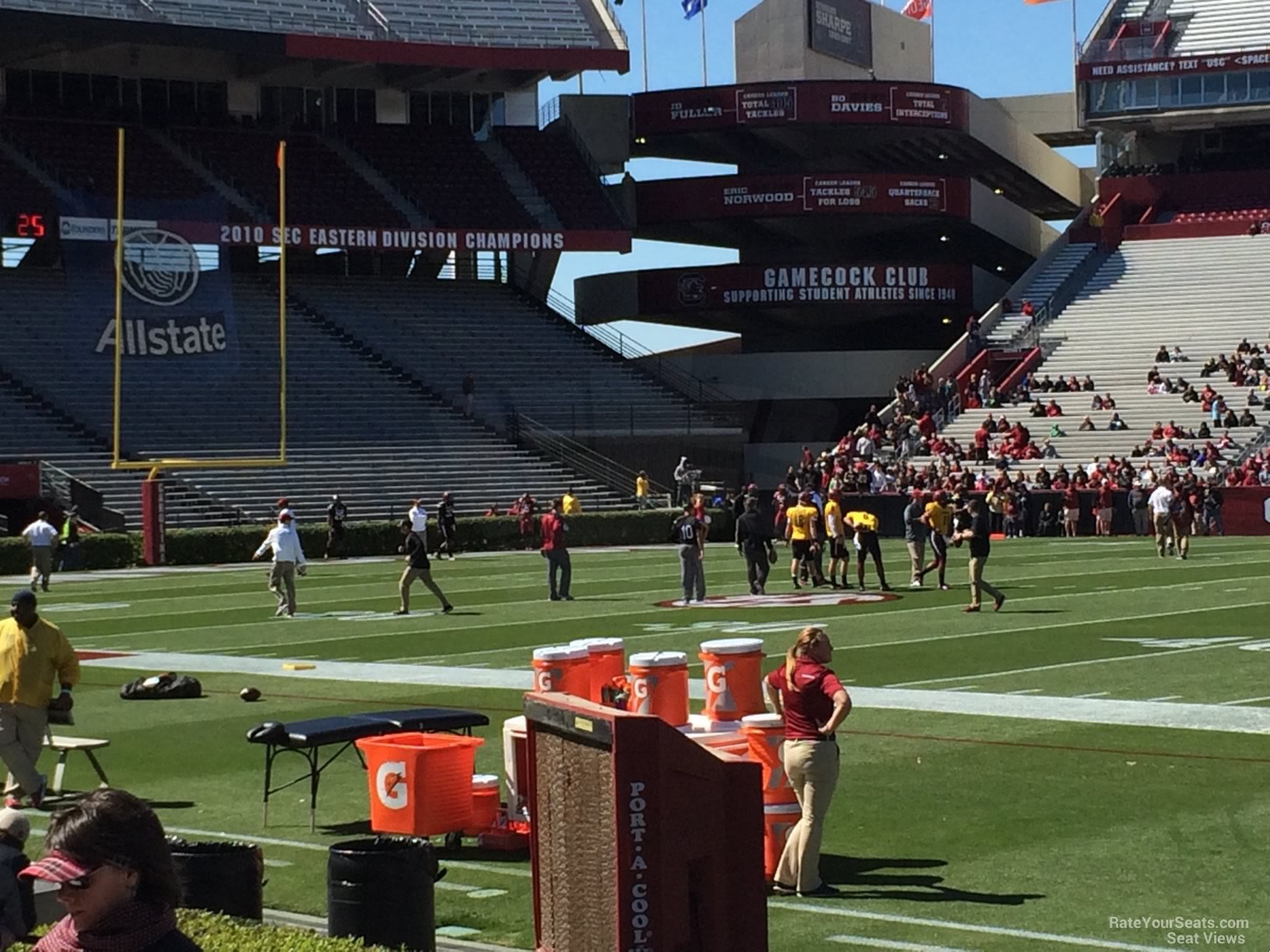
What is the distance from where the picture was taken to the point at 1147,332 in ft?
193

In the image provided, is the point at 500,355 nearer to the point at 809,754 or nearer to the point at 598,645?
the point at 598,645

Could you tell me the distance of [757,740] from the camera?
10.3m

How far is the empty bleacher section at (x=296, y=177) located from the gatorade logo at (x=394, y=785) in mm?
47385

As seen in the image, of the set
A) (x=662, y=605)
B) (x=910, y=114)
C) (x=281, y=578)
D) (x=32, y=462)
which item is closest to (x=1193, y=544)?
(x=662, y=605)

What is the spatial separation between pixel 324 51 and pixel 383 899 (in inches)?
2004

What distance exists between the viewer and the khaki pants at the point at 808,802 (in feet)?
32.1

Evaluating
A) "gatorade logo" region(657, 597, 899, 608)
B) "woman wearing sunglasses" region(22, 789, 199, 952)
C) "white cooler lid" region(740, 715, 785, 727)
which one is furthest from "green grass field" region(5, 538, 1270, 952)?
"woman wearing sunglasses" region(22, 789, 199, 952)

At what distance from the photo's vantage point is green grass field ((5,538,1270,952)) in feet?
31.1

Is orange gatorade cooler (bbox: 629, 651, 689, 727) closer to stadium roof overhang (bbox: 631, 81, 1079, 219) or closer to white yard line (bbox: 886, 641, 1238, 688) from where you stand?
white yard line (bbox: 886, 641, 1238, 688)

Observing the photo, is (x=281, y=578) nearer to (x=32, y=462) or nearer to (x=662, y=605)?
(x=662, y=605)

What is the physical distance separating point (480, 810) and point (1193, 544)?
102 ft

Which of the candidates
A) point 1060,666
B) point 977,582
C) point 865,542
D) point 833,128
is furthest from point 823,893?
point 833,128

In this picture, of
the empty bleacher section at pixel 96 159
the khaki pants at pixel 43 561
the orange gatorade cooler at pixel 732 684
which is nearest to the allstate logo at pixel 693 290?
the empty bleacher section at pixel 96 159

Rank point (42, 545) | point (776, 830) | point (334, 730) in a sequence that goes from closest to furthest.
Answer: point (776, 830)
point (334, 730)
point (42, 545)
